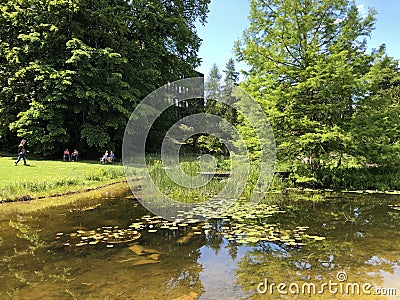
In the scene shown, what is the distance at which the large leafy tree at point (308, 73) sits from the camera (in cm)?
1190

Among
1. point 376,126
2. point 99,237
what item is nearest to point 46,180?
point 99,237

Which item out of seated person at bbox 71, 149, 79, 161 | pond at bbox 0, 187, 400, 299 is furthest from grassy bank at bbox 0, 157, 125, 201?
seated person at bbox 71, 149, 79, 161

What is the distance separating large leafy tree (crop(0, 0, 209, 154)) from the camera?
20.1 metres

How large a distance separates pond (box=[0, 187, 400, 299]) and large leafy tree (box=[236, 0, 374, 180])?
13.9ft

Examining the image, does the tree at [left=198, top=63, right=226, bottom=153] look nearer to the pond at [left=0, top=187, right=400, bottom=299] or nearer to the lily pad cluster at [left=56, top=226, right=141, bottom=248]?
the pond at [left=0, top=187, right=400, bottom=299]

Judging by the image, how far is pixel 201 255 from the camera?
5516 millimetres

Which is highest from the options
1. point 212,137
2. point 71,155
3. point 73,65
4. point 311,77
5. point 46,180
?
point 73,65

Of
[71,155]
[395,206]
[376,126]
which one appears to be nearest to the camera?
[395,206]

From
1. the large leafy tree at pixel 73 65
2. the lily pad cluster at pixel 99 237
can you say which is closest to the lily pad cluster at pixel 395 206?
the lily pad cluster at pixel 99 237

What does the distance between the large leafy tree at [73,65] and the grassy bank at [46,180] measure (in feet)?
20.0

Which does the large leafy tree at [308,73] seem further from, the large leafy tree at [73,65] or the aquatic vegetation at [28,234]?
the large leafy tree at [73,65]

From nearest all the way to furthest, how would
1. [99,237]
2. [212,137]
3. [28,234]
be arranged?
[99,237], [28,234], [212,137]

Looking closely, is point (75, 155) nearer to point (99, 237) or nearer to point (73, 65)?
point (73, 65)

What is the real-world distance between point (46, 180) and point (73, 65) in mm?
11830
